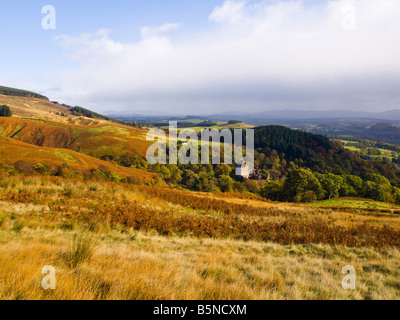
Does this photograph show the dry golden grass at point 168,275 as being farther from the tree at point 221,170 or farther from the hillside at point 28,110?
the hillside at point 28,110

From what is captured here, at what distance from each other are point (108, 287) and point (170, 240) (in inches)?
180

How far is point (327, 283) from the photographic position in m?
4.50

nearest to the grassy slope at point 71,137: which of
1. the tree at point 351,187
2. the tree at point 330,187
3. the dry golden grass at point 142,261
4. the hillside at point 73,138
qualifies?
the hillside at point 73,138

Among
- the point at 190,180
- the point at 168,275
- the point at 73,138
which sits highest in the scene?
the point at 73,138

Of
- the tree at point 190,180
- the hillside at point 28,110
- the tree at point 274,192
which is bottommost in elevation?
the tree at point 274,192

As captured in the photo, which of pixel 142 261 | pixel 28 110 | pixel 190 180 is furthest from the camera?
pixel 28 110

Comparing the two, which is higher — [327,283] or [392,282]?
[327,283]

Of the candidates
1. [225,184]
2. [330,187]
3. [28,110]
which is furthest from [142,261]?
[28,110]

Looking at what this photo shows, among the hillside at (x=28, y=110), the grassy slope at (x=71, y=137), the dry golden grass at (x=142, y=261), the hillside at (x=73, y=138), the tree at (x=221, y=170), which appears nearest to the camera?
the dry golden grass at (x=142, y=261)

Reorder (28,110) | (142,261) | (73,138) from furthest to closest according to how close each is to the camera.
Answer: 1. (28,110)
2. (73,138)
3. (142,261)

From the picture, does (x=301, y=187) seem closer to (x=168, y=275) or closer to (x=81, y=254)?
(x=168, y=275)

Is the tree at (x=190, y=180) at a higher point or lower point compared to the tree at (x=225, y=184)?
higher
